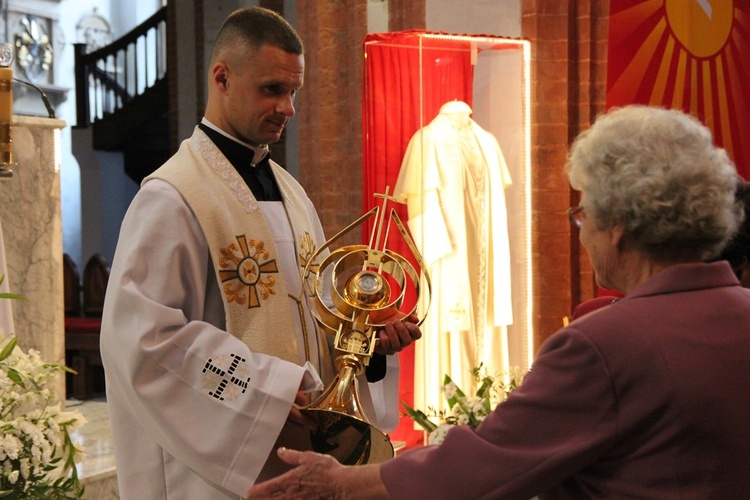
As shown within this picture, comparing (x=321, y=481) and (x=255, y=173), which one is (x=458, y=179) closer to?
(x=255, y=173)

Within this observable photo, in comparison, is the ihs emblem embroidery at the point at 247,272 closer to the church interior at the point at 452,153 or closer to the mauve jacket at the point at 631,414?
the mauve jacket at the point at 631,414

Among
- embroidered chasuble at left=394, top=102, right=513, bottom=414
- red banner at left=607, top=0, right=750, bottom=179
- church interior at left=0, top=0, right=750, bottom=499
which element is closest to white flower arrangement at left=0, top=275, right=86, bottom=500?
church interior at left=0, top=0, right=750, bottom=499

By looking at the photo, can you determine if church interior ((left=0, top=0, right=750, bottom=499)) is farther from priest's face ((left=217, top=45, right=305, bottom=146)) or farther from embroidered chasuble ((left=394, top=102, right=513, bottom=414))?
priest's face ((left=217, top=45, right=305, bottom=146))

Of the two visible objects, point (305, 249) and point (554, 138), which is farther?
point (554, 138)

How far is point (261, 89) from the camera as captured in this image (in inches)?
102

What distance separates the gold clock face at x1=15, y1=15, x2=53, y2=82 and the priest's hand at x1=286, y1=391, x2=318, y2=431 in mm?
12105

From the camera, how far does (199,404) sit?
2.34m

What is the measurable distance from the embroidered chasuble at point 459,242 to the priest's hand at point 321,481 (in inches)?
144

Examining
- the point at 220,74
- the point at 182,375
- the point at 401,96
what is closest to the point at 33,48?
the point at 401,96

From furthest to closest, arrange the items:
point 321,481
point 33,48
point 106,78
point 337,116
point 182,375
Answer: point 106,78 < point 33,48 < point 337,116 < point 182,375 < point 321,481

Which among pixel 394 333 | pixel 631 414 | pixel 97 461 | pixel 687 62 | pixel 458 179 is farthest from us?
pixel 458 179

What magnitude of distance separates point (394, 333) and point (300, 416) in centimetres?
33

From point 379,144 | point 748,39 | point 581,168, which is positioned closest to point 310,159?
point 379,144

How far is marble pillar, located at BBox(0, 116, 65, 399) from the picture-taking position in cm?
460
